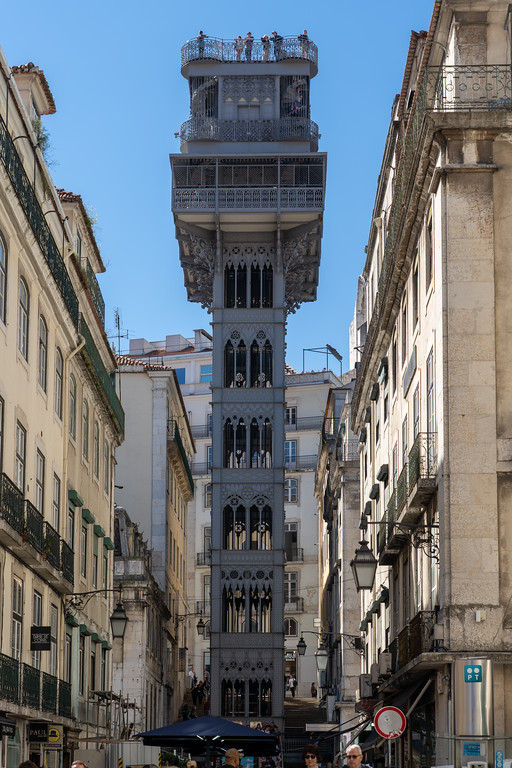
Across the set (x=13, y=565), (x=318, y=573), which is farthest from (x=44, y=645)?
(x=318, y=573)

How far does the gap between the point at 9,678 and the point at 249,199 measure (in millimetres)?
33555

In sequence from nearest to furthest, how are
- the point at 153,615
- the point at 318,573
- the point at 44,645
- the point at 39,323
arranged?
the point at 44,645 < the point at 39,323 < the point at 153,615 < the point at 318,573

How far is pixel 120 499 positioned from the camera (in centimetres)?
5412

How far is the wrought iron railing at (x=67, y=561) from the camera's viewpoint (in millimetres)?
27016

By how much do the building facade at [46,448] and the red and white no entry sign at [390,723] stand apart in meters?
6.58

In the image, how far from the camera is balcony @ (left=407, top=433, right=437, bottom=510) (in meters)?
22.5

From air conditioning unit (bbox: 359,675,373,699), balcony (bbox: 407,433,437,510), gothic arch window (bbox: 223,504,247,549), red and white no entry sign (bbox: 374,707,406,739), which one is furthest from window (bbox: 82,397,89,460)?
gothic arch window (bbox: 223,504,247,549)

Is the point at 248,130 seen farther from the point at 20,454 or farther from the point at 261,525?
the point at 20,454

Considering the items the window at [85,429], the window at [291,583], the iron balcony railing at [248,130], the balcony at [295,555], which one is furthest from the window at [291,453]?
the window at [85,429]

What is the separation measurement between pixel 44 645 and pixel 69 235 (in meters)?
9.73

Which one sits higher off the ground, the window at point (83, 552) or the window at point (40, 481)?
the window at point (40, 481)

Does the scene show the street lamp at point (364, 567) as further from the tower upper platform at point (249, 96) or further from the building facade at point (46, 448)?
the tower upper platform at point (249, 96)

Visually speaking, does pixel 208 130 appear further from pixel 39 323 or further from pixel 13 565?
pixel 13 565

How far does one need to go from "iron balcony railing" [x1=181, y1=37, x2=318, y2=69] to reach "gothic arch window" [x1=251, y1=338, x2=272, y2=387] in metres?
10.6
